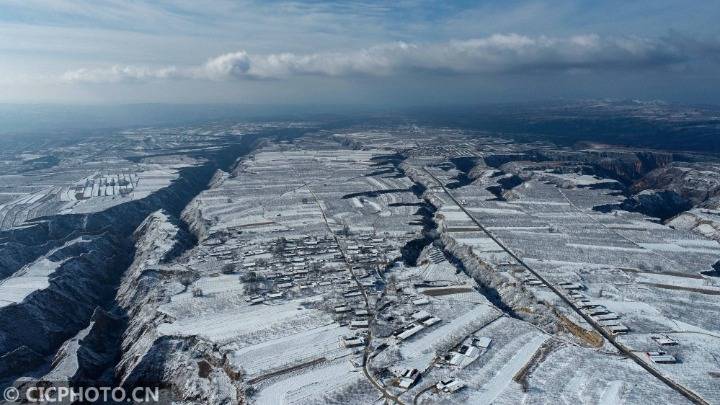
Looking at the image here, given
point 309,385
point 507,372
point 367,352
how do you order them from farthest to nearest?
1. point 367,352
2. point 507,372
3. point 309,385

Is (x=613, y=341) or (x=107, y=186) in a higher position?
(x=107, y=186)

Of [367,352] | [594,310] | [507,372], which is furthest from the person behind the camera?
[594,310]

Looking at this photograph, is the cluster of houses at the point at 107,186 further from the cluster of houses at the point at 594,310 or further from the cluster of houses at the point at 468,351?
the cluster of houses at the point at 594,310

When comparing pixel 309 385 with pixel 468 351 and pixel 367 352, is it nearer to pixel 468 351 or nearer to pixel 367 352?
pixel 367 352

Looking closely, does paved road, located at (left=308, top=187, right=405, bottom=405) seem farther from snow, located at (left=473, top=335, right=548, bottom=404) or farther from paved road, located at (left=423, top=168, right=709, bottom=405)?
paved road, located at (left=423, top=168, right=709, bottom=405)

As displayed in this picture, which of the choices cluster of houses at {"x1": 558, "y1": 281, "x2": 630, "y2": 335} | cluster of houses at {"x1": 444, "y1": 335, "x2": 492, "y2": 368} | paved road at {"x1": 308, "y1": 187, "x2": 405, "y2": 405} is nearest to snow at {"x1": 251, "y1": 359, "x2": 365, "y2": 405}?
paved road at {"x1": 308, "y1": 187, "x2": 405, "y2": 405}

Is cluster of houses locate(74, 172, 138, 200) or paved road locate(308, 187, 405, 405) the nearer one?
paved road locate(308, 187, 405, 405)

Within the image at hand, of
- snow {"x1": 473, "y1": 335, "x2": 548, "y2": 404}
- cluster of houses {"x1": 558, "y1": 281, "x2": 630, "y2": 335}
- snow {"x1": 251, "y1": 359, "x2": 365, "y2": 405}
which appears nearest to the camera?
snow {"x1": 473, "y1": 335, "x2": 548, "y2": 404}

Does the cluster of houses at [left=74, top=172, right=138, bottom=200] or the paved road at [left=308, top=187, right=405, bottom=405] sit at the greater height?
the cluster of houses at [left=74, top=172, right=138, bottom=200]

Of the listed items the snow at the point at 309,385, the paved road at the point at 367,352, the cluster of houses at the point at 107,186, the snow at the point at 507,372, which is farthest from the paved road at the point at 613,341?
the cluster of houses at the point at 107,186

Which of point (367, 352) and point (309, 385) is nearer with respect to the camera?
point (309, 385)

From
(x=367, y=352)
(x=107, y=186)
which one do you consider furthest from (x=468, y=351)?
(x=107, y=186)
